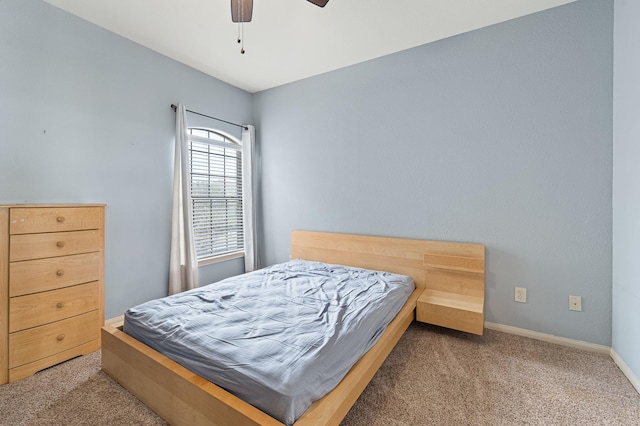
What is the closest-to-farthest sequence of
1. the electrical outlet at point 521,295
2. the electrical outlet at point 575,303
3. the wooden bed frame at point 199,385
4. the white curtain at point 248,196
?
the wooden bed frame at point 199,385 → the electrical outlet at point 575,303 → the electrical outlet at point 521,295 → the white curtain at point 248,196

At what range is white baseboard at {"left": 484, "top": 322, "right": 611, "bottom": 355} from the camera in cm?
209

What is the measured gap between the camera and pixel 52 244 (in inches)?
75.4

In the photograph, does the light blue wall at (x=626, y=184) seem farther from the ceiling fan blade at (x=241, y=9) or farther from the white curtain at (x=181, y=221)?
the white curtain at (x=181, y=221)

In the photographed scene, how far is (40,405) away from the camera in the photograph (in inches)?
61.6

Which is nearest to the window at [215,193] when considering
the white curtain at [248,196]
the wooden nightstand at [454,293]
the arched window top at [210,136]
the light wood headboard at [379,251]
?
the arched window top at [210,136]

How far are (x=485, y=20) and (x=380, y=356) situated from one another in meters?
2.77

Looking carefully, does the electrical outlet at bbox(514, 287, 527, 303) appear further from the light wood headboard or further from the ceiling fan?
the ceiling fan

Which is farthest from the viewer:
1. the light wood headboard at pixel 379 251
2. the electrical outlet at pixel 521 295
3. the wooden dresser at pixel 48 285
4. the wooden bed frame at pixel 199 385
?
the light wood headboard at pixel 379 251

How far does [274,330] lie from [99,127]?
233 centimetres

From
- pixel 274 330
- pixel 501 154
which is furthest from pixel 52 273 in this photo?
pixel 501 154

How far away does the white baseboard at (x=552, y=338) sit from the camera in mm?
2086

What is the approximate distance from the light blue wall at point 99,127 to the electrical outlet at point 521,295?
332cm

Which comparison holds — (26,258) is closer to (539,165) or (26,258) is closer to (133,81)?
(133,81)

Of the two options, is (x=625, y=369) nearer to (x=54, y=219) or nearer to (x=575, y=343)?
(x=575, y=343)
